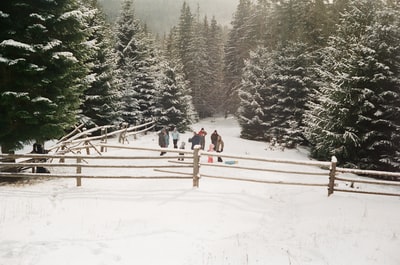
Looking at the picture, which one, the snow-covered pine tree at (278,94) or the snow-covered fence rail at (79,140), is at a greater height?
the snow-covered pine tree at (278,94)

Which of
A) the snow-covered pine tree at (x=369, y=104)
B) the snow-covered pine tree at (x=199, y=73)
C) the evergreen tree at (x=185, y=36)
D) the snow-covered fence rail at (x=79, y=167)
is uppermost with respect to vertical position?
the evergreen tree at (x=185, y=36)

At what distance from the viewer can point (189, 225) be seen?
28.4 feet

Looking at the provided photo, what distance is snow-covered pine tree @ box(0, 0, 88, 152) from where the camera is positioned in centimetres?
1155

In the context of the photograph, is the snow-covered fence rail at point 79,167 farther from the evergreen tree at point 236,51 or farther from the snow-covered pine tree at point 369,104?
the evergreen tree at point 236,51

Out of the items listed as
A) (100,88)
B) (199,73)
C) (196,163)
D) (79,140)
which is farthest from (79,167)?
(199,73)

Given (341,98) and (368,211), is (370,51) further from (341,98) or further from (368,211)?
(368,211)

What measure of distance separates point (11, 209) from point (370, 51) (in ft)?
61.6

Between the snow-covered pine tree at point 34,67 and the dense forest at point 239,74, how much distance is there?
39 mm

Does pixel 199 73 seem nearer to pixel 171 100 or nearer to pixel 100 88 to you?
pixel 171 100

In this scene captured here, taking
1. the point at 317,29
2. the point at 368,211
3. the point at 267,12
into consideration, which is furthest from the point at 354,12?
the point at 267,12

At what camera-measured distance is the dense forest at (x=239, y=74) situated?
12031 mm

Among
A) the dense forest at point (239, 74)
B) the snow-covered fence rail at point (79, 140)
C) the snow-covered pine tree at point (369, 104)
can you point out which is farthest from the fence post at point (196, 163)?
the snow-covered pine tree at point (369, 104)

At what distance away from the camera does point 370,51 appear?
59.8 feet

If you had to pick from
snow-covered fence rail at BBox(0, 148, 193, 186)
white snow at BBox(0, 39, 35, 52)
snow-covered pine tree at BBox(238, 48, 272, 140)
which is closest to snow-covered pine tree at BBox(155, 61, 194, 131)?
snow-covered pine tree at BBox(238, 48, 272, 140)
